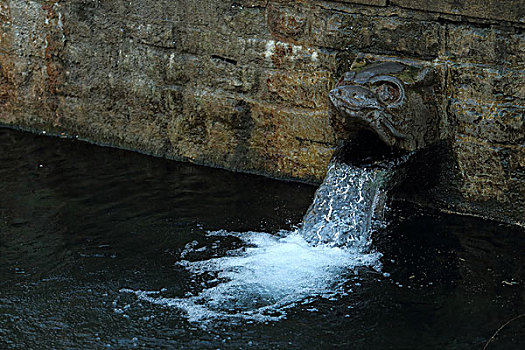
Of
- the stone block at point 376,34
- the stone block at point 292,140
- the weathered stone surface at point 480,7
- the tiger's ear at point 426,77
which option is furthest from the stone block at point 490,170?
the stone block at point 292,140

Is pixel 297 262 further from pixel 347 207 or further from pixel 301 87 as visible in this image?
pixel 301 87

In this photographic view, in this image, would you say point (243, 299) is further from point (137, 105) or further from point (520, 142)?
point (137, 105)

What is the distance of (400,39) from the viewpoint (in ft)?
16.7

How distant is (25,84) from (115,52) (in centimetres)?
99

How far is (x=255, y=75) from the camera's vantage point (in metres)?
5.68

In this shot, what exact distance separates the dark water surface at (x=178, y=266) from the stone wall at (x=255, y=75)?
24 cm

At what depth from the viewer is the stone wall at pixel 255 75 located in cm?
491

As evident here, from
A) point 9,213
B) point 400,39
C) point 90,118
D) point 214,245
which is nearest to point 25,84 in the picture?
point 90,118

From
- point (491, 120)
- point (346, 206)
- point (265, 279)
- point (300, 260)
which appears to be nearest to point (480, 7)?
point (491, 120)

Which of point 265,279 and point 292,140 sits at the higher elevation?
point 292,140

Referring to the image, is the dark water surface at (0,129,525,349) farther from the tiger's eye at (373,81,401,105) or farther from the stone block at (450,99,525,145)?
the tiger's eye at (373,81,401,105)

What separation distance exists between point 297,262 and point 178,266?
70 cm

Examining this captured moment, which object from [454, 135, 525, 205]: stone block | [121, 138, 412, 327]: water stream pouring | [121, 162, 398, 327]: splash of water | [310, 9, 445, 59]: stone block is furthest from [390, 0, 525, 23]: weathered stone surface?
[121, 162, 398, 327]: splash of water

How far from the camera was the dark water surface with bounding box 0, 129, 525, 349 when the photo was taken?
3791 mm
